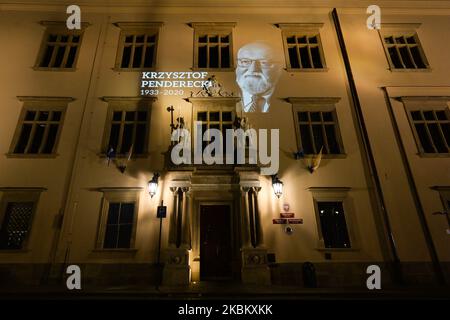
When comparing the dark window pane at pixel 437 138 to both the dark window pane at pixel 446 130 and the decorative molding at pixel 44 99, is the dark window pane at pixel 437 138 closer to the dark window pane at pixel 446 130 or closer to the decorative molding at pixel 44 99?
the dark window pane at pixel 446 130

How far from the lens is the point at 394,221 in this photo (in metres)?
11.1

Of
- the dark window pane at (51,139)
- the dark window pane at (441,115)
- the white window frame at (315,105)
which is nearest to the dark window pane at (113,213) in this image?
the dark window pane at (51,139)

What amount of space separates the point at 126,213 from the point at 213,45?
394 inches

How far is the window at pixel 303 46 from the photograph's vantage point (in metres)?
14.4

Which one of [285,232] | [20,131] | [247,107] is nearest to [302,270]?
[285,232]

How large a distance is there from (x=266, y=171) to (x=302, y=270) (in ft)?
13.6

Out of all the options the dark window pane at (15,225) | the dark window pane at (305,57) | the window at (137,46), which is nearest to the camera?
the dark window pane at (15,225)

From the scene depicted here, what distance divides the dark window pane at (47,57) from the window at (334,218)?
14.7 m

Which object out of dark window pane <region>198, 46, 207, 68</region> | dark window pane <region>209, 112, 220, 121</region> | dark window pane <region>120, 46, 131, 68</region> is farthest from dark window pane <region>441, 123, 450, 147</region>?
dark window pane <region>120, 46, 131, 68</region>

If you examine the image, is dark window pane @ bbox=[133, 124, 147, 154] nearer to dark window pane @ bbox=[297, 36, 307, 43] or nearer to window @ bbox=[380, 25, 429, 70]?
dark window pane @ bbox=[297, 36, 307, 43]

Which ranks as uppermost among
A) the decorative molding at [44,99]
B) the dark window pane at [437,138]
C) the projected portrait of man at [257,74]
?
the projected portrait of man at [257,74]

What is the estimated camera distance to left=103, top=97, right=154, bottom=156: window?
12.4 metres

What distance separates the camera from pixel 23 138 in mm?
Result: 12414

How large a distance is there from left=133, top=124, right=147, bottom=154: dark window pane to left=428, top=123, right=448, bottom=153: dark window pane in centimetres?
1366
